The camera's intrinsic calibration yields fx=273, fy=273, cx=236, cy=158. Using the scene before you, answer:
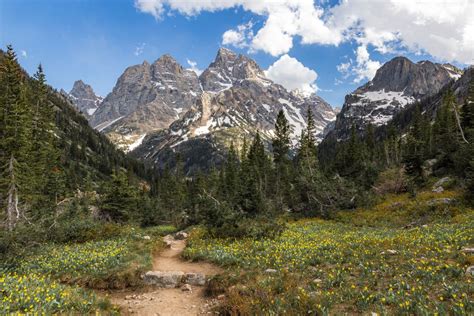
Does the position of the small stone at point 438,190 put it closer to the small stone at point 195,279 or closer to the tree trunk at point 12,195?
the small stone at point 195,279

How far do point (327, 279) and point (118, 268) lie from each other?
10.3m

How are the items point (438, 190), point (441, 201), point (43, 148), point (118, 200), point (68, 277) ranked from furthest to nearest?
point (118, 200) < point (43, 148) < point (438, 190) < point (441, 201) < point (68, 277)

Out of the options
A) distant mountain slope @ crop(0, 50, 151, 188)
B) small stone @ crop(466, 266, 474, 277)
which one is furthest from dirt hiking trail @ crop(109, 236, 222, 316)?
distant mountain slope @ crop(0, 50, 151, 188)

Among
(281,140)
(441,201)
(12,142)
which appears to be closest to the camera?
(441,201)

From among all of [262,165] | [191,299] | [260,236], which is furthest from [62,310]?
[262,165]

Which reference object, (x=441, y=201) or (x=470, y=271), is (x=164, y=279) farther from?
(x=441, y=201)

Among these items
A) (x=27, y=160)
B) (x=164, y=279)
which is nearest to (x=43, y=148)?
(x=27, y=160)

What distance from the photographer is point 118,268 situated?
1406 centimetres

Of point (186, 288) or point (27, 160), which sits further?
point (27, 160)

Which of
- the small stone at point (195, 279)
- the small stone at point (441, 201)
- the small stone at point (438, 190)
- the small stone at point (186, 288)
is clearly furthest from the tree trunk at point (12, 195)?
the small stone at point (438, 190)

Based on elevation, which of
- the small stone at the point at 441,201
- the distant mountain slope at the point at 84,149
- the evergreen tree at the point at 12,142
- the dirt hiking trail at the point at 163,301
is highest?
the distant mountain slope at the point at 84,149

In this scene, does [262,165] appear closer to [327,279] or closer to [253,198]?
[253,198]

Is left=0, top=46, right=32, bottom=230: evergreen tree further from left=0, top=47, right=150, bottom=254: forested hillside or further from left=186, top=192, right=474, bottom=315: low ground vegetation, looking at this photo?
left=186, top=192, right=474, bottom=315: low ground vegetation

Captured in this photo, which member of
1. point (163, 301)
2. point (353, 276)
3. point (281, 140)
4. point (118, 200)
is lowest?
point (163, 301)
